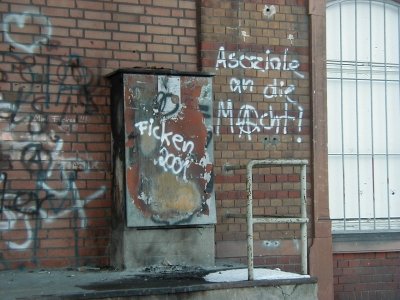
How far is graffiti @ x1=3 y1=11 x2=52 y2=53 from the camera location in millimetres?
6012

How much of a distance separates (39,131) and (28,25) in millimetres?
998

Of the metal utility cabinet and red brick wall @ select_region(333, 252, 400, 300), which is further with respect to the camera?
red brick wall @ select_region(333, 252, 400, 300)

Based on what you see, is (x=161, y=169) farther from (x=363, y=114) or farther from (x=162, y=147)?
(x=363, y=114)

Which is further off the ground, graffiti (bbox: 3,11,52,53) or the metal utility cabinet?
graffiti (bbox: 3,11,52,53)

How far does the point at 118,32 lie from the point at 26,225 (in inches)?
80.9

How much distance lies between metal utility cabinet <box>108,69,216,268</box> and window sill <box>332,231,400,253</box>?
78.3 inches

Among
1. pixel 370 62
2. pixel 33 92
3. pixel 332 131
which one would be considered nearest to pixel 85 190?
pixel 33 92

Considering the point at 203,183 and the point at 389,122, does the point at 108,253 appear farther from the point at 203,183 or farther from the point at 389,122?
the point at 389,122

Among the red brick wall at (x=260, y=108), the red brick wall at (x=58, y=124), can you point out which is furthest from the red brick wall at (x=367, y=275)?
the red brick wall at (x=58, y=124)

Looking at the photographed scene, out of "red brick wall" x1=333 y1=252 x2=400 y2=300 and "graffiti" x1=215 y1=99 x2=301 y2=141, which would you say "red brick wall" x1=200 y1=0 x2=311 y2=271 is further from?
"red brick wall" x1=333 y1=252 x2=400 y2=300

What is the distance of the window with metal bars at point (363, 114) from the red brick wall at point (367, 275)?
367 mm

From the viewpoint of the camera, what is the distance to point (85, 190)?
6.16 meters

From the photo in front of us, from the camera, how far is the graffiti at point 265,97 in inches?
271

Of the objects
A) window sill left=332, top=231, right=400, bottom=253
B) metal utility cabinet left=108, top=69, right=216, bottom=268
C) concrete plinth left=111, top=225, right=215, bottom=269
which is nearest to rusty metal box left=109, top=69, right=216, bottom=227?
metal utility cabinet left=108, top=69, right=216, bottom=268
